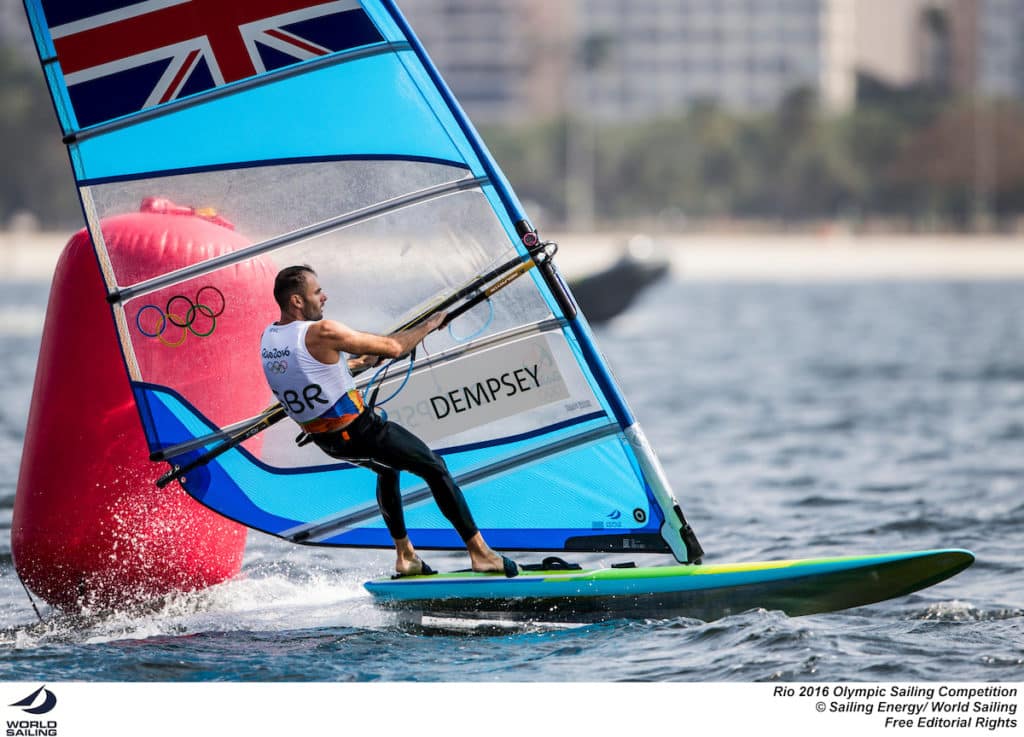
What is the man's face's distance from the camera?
248 inches

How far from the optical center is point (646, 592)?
660 centimetres

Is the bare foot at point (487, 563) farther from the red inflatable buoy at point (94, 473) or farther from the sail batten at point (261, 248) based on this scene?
the sail batten at point (261, 248)

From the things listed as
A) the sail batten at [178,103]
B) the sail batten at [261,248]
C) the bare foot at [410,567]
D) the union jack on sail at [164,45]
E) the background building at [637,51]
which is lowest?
the bare foot at [410,567]

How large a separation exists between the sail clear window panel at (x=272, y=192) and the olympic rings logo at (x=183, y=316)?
149 mm

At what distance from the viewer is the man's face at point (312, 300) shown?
6301 millimetres

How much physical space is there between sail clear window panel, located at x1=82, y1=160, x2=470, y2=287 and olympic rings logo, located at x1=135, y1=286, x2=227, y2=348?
0.15m

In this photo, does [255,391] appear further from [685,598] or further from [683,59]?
[683,59]

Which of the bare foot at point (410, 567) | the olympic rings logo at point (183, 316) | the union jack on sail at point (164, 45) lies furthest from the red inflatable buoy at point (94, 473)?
the bare foot at point (410, 567)

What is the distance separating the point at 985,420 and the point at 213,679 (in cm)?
1097

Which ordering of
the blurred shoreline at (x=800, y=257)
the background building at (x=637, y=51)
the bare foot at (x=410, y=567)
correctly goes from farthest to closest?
1. the background building at (x=637, y=51)
2. the blurred shoreline at (x=800, y=257)
3. the bare foot at (x=410, y=567)

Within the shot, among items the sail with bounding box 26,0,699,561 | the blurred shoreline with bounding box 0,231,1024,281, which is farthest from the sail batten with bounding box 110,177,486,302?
the blurred shoreline with bounding box 0,231,1024,281

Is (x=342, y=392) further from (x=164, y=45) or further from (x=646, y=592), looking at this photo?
(x=164, y=45)

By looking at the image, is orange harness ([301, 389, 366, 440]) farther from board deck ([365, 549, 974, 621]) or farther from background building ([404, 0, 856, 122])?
background building ([404, 0, 856, 122])
